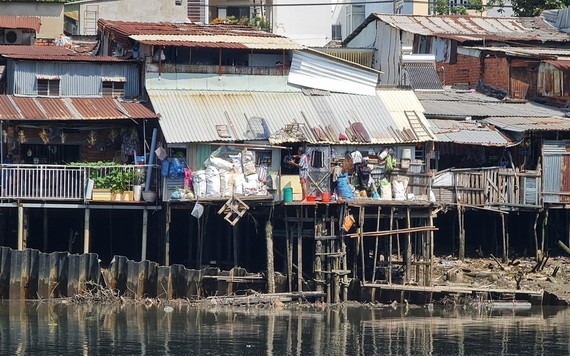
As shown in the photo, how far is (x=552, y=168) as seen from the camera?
46.3 meters

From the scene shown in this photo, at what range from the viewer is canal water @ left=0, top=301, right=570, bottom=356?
118 ft

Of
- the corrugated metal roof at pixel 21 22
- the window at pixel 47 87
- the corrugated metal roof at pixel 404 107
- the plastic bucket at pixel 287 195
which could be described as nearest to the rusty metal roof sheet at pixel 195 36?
the window at pixel 47 87

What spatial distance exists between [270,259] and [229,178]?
2.64 metres

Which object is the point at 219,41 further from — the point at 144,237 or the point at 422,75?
the point at 422,75

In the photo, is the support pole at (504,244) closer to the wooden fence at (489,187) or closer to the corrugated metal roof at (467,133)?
the wooden fence at (489,187)

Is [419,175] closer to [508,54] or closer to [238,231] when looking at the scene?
[238,231]

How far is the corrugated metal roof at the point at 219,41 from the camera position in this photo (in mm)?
43434

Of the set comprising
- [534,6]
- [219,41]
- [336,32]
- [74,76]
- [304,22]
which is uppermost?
[304,22]

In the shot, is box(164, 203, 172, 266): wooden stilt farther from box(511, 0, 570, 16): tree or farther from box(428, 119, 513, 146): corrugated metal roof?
box(511, 0, 570, 16): tree

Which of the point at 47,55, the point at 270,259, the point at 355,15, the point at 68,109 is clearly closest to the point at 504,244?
the point at 270,259

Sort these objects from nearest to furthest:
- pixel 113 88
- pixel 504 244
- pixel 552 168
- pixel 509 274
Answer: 1. pixel 113 88
2. pixel 509 274
3. pixel 504 244
4. pixel 552 168

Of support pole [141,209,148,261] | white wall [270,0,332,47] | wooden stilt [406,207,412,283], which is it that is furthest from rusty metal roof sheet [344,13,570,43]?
support pole [141,209,148,261]

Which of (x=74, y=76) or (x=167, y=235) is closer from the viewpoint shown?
(x=167, y=235)

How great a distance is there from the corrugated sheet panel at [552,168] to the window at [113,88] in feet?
44.9
